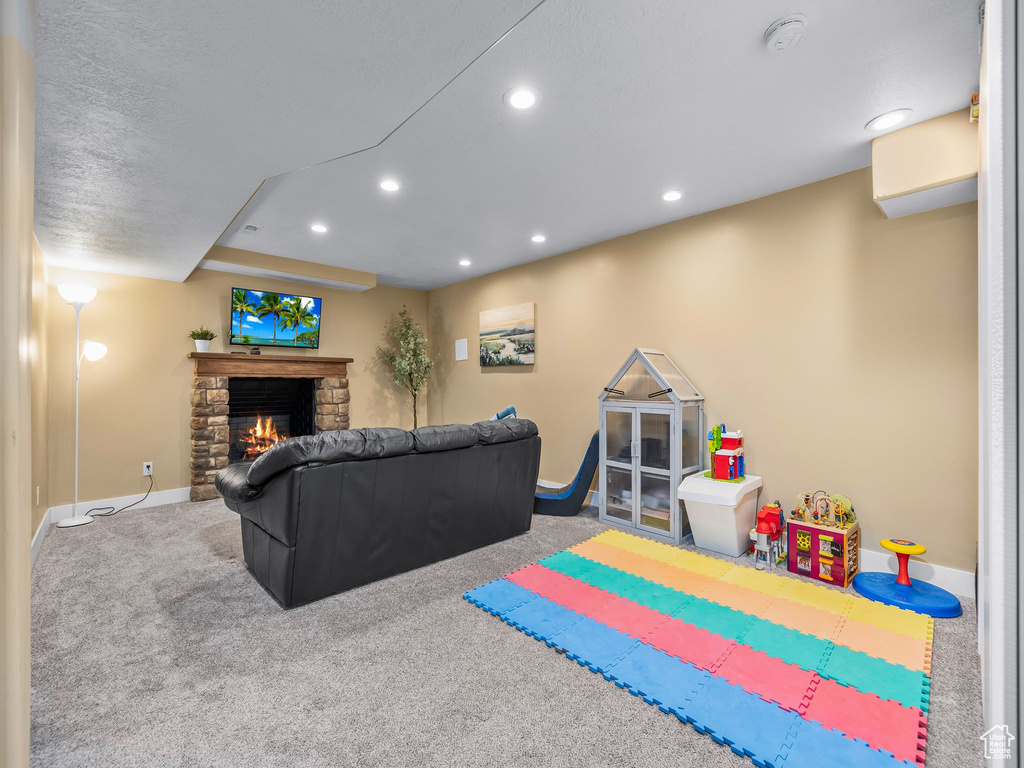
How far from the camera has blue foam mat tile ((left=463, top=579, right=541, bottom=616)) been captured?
8.13 ft

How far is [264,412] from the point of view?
18.8 feet

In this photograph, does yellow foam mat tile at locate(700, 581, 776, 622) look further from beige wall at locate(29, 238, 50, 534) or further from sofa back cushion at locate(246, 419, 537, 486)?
beige wall at locate(29, 238, 50, 534)

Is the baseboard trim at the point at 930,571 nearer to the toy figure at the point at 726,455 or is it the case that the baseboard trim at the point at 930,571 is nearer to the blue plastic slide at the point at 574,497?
the toy figure at the point at 726,455

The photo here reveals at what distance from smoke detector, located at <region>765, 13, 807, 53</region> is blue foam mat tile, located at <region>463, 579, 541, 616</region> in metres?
2.75

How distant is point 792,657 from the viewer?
2.03 metres

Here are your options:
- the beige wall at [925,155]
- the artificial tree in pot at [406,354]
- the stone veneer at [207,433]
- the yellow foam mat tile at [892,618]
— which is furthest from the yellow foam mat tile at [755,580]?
the stone veneer at [207,433]

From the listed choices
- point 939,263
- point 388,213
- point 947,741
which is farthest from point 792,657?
point 388,213

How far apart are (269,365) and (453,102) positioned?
3935 mm

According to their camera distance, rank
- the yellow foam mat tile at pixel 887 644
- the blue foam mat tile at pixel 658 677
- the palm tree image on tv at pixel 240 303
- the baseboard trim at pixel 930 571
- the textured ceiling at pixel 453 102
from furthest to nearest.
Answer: the palm tree image on tv at pixel 240 303 < the baseboard trim at pixel 930 571 < the yellow foam mat tile at pixel 887 644 < the blue foam mat tile at pixel 658 677 < the textured ceiling at pixel 453 102

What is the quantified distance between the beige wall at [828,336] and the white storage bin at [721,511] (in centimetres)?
26

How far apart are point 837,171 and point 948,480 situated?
1.97 meters

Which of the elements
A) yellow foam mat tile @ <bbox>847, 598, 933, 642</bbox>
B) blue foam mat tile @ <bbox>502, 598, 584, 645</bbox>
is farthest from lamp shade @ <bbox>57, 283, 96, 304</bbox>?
yellow foam mat tile @ <bbox>847, 598, 933, 642</bbox>

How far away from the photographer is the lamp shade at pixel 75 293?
388 cm

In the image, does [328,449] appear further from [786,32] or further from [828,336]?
[828,336]
